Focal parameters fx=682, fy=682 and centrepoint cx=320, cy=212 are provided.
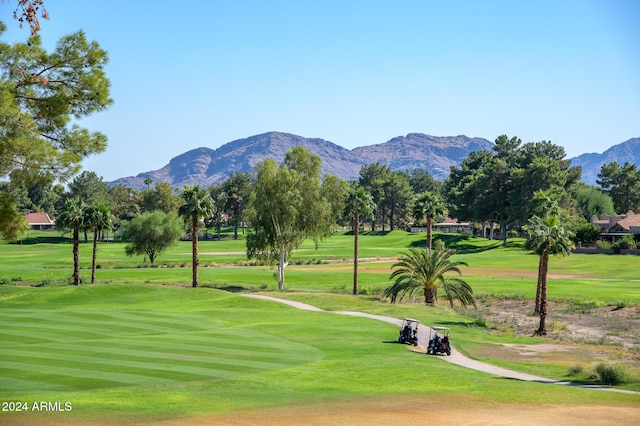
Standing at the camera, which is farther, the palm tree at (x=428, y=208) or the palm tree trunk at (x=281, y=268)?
the palm tree at (x=428, y=208)

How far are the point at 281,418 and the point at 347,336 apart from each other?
1795cm

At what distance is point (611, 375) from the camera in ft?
91.8

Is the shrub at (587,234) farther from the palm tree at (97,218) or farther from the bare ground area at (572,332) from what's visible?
the palm tree at (97,218)

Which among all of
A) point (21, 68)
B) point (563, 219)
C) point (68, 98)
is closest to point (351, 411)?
point (68, 98)

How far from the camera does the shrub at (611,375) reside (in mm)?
27844

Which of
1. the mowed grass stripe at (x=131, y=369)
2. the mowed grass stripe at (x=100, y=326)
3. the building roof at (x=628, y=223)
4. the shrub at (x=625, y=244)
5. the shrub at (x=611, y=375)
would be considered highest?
the building roof at (x=628, y=223)

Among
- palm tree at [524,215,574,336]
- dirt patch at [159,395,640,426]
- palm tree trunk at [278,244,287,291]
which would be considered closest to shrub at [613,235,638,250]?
palm tree trunk at [278,244,287,291]

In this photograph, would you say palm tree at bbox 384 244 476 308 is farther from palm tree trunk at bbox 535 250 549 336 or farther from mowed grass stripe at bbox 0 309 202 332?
mowed grass stripe at bbox 0 309 202 332

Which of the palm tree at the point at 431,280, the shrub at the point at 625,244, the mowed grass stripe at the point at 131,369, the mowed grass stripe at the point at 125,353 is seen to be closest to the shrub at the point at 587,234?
the shrub at the point at 625,244

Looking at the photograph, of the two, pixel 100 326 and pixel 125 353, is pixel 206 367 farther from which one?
pixel 100 326

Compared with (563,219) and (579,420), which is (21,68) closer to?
(579,420)

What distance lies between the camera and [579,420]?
2075 cm

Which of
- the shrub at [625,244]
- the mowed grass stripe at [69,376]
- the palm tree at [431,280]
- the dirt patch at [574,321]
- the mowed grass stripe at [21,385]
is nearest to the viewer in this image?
the mowed grass stripe at [21,385]

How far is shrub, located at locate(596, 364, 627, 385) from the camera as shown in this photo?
1096 inches
